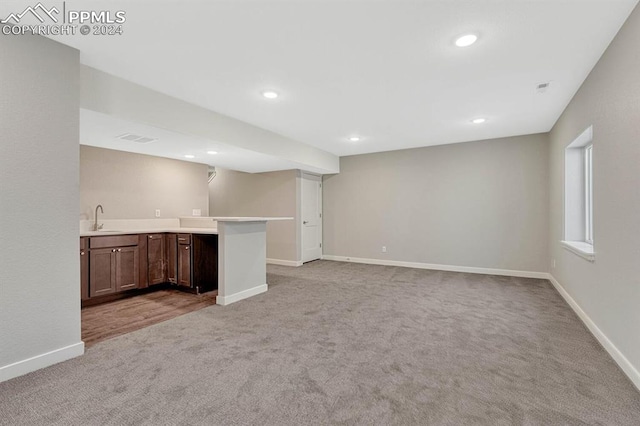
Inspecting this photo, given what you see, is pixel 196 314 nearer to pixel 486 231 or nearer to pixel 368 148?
pixel 368 148

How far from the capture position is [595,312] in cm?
274

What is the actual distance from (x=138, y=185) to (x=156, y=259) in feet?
4.78

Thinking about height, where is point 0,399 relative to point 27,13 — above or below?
below

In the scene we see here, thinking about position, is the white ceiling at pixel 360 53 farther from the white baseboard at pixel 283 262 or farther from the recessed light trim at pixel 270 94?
the white baseboard at pixel 283 262

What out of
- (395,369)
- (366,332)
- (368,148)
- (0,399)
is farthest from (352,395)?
(368,148)

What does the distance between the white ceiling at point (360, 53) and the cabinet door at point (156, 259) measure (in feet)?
7.26

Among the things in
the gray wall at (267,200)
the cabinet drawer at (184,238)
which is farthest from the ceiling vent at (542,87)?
the cabinet drawer at (184,238)

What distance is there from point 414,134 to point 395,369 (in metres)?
4.00

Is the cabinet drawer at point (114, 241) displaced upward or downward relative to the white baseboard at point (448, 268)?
upward

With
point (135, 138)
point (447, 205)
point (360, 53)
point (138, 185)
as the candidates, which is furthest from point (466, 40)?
point (138, 185)

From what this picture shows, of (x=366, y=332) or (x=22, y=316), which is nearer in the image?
(x=22, y=316)

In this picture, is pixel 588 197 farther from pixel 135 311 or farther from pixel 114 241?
pixel 114 241

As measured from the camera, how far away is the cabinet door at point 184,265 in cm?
434

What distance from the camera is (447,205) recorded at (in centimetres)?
584
